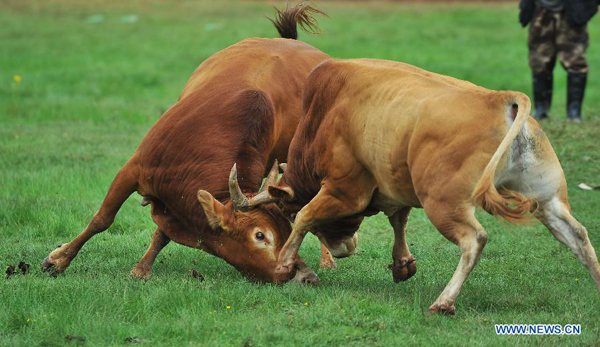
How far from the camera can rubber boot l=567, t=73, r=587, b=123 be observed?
1288 centimetres

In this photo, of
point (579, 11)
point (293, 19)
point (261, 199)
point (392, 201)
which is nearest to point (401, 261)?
point (392, 201)

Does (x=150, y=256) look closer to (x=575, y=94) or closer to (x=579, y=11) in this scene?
(x=579, y=11)

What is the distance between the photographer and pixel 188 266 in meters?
7.51

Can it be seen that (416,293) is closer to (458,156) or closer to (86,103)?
(458,156)

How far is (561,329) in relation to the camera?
5.54 m

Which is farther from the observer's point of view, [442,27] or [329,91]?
[442,27]

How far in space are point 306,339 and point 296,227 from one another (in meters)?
1.30

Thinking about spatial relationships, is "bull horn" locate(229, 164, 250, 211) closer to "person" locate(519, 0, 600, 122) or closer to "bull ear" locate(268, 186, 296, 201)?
"bull ear" locate(268, 186, 296, 201)

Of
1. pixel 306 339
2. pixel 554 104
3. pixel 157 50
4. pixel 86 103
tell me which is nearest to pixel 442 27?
pixel 157 50

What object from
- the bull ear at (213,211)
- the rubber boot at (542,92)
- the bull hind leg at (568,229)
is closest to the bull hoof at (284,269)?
the bull ear at (213,211)

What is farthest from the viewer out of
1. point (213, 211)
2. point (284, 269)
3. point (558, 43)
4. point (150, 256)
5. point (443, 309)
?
point (558, 43)

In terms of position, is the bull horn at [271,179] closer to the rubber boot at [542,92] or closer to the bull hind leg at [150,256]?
the bull hind leg at [150,256]

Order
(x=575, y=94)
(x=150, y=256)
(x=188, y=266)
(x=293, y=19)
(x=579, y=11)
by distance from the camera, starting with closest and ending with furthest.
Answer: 1. (x=150, y=256)
2. (x=188, y=266)
3. (x=293, y=19)
4. (x=579, y=11)
5. (x=575, y=94)

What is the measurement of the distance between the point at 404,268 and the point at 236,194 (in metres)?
1.22
